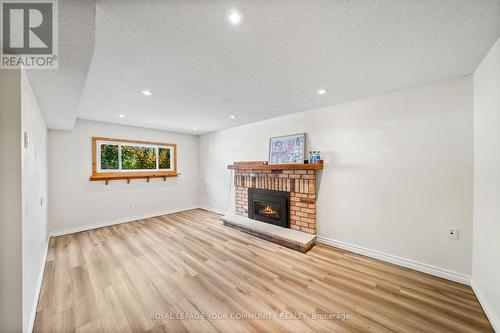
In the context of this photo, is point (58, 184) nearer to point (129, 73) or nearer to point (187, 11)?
point (129, 73)

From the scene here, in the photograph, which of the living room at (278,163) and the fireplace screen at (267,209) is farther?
the fireplace screen at (267,209)

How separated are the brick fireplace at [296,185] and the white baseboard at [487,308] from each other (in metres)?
1.75

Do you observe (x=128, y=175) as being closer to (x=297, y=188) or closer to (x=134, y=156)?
(x=134, y=156)

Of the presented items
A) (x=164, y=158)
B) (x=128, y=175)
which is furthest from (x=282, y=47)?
(x=164, y=158)

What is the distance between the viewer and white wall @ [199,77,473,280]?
205 cm

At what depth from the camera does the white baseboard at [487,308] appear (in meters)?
1.45

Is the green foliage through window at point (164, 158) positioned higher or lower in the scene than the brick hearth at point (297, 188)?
higher

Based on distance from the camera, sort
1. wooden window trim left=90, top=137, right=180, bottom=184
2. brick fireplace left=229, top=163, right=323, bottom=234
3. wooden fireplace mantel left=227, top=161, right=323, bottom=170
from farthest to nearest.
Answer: wooden window trim left=90, top=137, right=180, bottom=184
brick fireplace left=229, top=163, right=323, bottom=234
wooden fireplace mantel left=227, top=161, right=323, bottom=170

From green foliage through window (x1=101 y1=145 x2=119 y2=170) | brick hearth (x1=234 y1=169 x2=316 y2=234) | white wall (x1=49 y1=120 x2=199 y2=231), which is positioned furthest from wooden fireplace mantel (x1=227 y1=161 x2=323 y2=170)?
green foliage through window (x1=101 y1=145 x2=119 y2=170)

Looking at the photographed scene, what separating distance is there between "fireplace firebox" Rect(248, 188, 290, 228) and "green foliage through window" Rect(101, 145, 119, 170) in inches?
127

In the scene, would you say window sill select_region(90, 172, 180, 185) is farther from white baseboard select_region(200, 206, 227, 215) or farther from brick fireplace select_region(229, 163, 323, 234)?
brick fireplace select_region(229, 163, 323, 234)

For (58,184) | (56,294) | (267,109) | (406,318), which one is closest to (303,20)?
(267,109)
